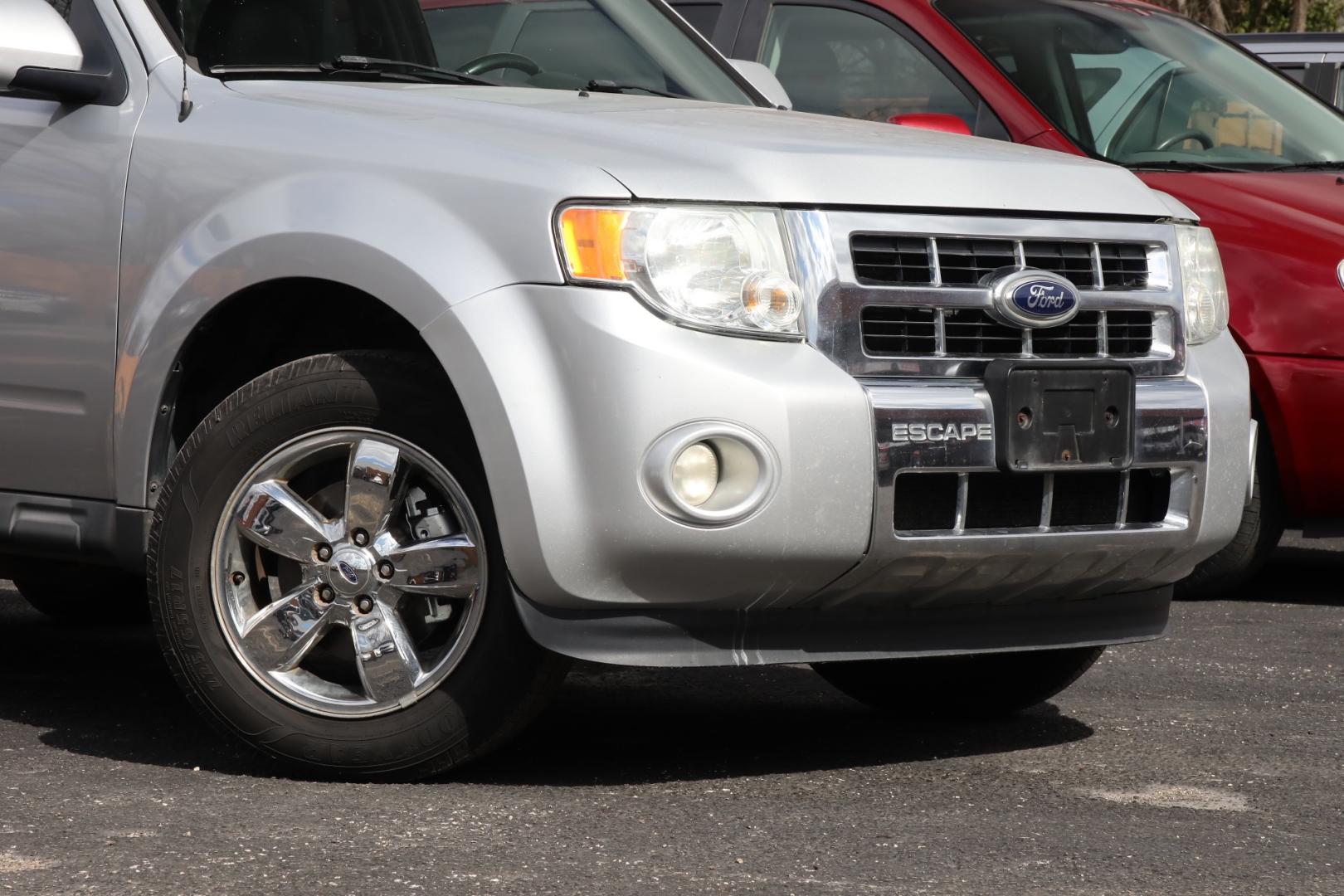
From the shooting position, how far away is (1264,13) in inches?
1147

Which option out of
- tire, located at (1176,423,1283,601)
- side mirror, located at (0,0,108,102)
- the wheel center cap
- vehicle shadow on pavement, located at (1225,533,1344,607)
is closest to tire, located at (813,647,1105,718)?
the wheel center cap

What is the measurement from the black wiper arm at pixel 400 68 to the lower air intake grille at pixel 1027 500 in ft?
5.03

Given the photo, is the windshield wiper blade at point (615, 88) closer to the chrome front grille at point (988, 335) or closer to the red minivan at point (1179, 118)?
the red minivan at point (1179, 118)

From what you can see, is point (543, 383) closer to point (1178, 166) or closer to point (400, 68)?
point (400, 68)

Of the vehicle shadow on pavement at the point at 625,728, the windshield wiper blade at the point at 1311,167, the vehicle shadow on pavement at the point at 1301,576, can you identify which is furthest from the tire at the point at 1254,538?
the vehicle shadow on pavement at the point at 625,728

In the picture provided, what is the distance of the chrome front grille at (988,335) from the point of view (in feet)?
13.6

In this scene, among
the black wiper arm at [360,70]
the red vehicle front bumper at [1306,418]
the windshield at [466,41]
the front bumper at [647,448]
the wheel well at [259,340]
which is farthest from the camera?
the red vehicle front bumper at [1306,418]

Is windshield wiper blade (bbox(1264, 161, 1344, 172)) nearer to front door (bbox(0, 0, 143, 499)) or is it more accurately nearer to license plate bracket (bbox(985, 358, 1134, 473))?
license plate bracket (bbox(985, 358, 1134, 473))

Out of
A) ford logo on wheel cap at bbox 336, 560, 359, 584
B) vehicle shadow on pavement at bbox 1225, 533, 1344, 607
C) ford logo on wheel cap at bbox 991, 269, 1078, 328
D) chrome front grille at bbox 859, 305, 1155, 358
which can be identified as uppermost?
ford logo on wheel cap at bbox 991, 269, 1078, 328

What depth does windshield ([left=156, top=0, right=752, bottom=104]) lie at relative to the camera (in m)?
4.86

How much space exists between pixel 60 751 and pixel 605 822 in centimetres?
132

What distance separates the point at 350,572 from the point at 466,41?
1624 mm

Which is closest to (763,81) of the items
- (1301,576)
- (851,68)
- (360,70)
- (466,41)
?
(466,41)

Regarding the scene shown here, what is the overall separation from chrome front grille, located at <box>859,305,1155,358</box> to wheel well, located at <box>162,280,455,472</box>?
0.92m
